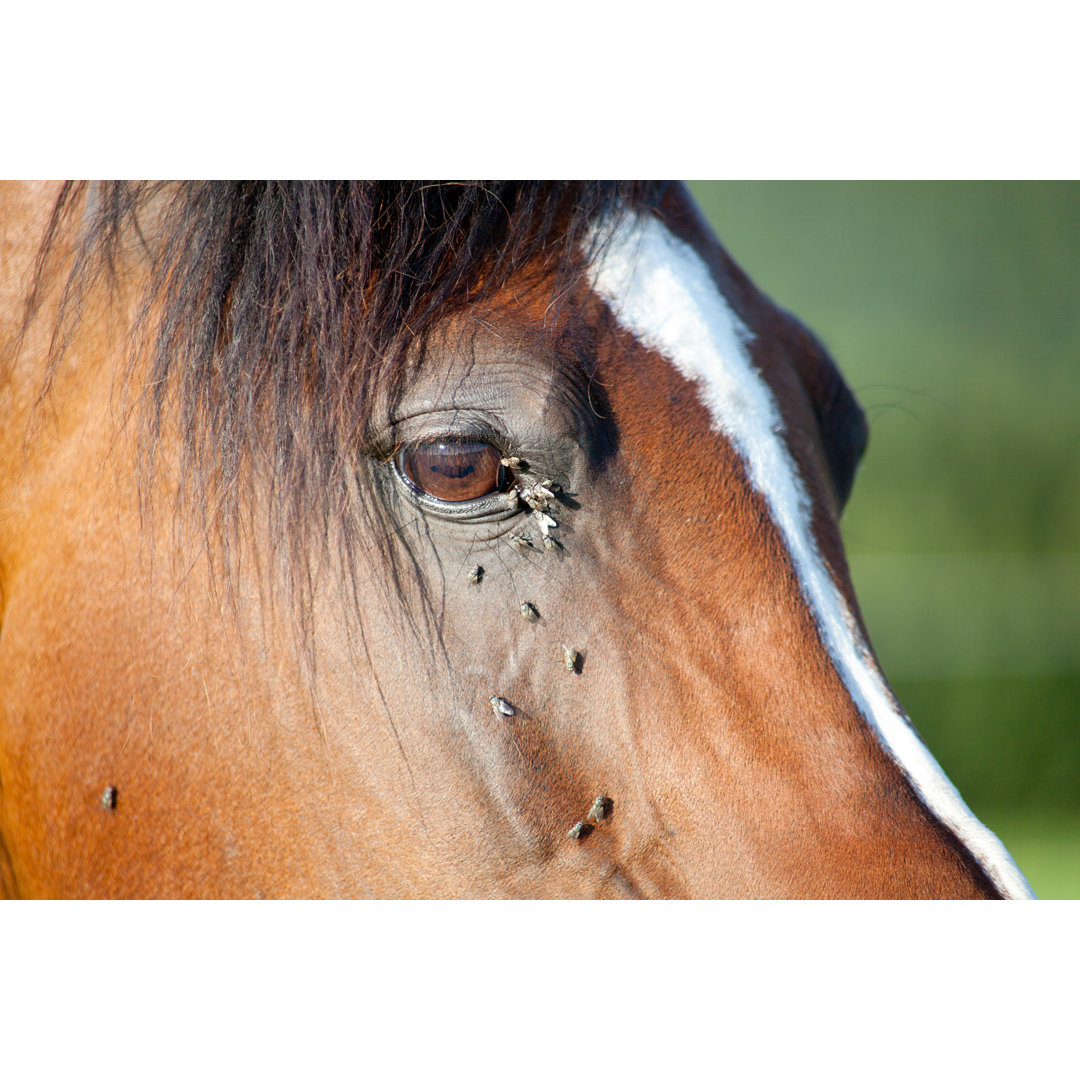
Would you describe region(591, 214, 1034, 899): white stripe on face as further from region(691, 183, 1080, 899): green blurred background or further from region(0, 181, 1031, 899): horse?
region(691, 183, 1080, 899): green blurred background

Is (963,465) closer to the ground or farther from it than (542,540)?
farther from it

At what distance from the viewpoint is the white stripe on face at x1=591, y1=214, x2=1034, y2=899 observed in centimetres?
63

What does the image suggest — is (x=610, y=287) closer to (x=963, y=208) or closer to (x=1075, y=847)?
(x=963, y=208)

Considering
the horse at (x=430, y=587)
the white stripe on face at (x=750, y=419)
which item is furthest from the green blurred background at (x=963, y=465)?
the horse at (x=430, y=587)

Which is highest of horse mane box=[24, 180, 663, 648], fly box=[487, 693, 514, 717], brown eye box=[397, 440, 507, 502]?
horse mane box=[24, 180, 663, 648]

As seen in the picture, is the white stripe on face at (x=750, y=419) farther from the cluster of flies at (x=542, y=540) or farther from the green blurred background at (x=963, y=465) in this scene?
the green blurred background at (x=963, y=465)

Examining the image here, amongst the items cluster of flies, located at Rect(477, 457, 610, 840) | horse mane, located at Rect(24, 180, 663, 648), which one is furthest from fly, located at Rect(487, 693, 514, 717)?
horse mane, located at Rect(24, 180, 663, 648)

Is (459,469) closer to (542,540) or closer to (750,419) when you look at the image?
(542,540)

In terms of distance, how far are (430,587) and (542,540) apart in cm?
9

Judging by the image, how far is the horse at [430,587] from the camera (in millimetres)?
645

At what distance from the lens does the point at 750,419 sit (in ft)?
2.35

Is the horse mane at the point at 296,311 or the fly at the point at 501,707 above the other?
the horse mane at the point at 296,311

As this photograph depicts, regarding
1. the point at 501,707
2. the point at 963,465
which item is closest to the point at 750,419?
the point at 501,707
